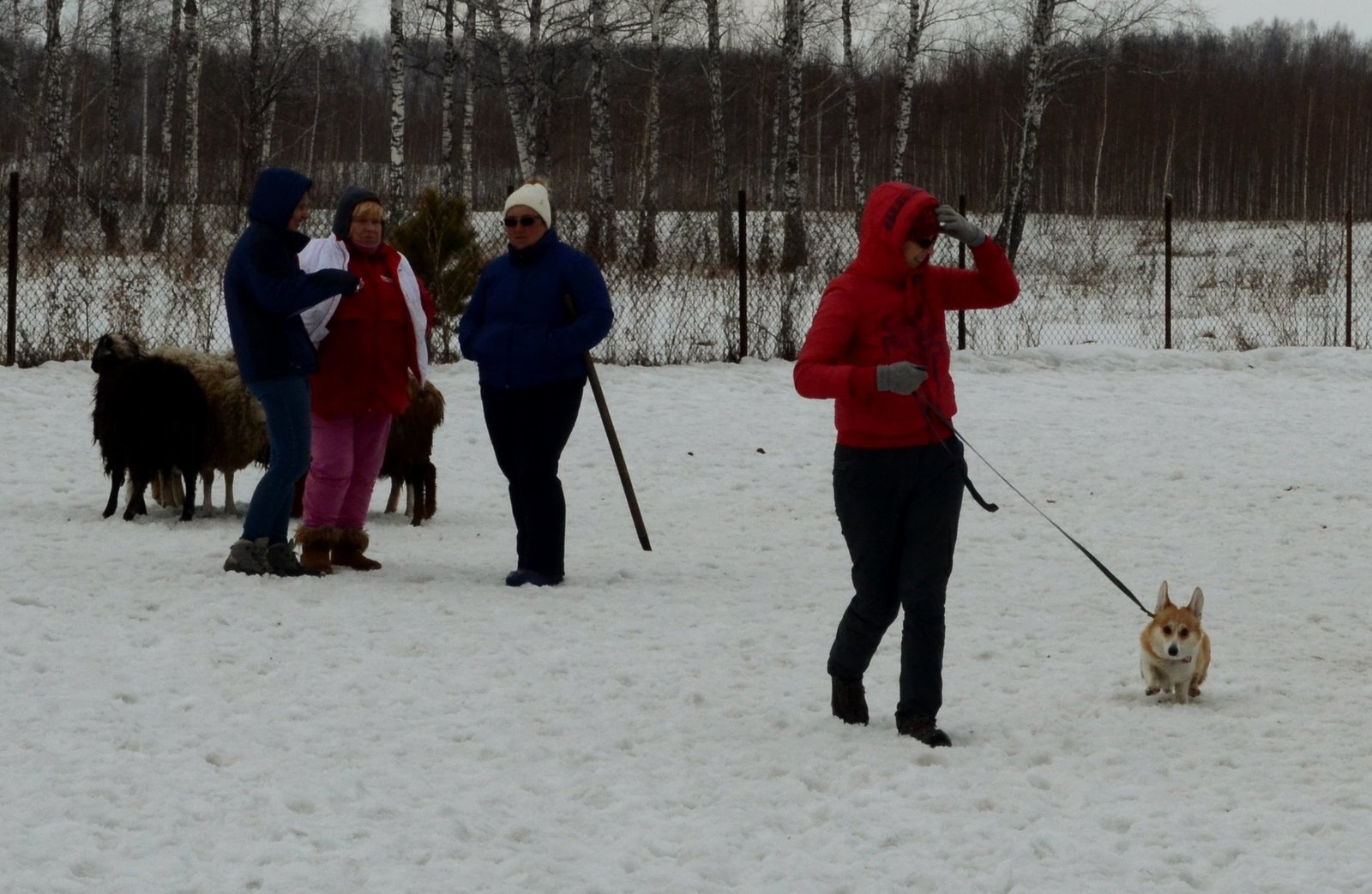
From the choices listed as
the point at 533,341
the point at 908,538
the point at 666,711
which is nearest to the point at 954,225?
the point at 908,538

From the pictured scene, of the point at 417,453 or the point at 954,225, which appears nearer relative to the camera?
the point at 954,225

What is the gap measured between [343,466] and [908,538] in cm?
318

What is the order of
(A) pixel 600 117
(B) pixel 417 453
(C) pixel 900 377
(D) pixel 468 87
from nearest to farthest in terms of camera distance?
(C) pixel 900 377, (B) pixel 417 453, (A) pixel 600 117, (D) pixel 468 87

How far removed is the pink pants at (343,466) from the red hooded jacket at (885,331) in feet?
9.65

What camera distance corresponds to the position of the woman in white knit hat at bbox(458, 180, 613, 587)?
22.1ft

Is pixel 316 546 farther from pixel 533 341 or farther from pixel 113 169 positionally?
pixel 113 169

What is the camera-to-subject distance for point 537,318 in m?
6.77

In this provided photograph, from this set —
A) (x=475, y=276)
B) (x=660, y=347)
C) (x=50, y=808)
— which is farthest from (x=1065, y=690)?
(x=660, y=347)

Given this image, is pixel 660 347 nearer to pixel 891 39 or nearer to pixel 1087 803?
pixel 1087 803

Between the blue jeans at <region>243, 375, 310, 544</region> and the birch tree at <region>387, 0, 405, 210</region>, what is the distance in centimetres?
1388

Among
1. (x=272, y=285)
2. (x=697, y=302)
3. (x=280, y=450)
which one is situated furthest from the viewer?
(x=697, y=302)

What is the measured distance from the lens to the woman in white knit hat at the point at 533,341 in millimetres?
6727

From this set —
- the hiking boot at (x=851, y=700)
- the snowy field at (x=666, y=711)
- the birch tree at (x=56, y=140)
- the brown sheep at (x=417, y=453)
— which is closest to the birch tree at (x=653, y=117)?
the birch tree at (x=56, y=140)

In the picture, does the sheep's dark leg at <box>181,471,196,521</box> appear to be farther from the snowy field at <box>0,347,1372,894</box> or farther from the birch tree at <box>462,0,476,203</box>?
the birch tree at <box>462,0,476,203</box>
